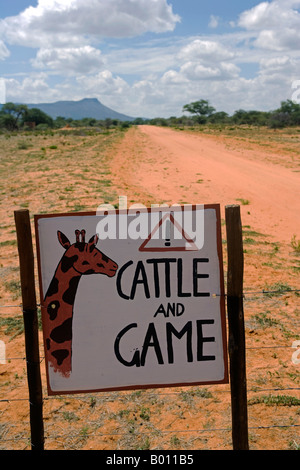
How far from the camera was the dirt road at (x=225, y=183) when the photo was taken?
11.7 m

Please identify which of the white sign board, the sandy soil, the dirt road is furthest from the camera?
the dirt road

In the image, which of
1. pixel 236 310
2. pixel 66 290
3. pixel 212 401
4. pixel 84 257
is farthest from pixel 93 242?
pixel 212 401

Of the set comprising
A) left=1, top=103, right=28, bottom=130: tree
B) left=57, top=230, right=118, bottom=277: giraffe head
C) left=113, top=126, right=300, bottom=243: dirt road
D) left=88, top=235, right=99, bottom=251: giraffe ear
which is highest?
left=1, top=103, right=28, bottom=130: tree

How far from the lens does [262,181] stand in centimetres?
1580

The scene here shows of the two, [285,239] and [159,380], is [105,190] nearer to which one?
[285,239]

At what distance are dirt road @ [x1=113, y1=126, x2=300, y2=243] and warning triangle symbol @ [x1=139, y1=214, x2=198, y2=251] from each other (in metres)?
7.28

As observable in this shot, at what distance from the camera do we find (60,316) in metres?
2.96

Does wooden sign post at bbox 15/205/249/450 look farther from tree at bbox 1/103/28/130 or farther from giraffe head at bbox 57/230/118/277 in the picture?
tree at bbox 1/103/28/130

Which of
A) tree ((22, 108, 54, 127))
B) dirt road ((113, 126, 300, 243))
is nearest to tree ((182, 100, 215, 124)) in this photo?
tree ((22, 108, 54, 127))

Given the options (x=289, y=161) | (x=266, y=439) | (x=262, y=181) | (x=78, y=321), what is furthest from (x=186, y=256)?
(x=289, y=161)

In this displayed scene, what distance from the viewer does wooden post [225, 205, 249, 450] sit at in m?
2.96

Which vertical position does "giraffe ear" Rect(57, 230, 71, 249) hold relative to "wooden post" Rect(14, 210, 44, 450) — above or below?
above

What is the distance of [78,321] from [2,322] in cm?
355

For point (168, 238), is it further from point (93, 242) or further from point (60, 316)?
point (60, 316)
